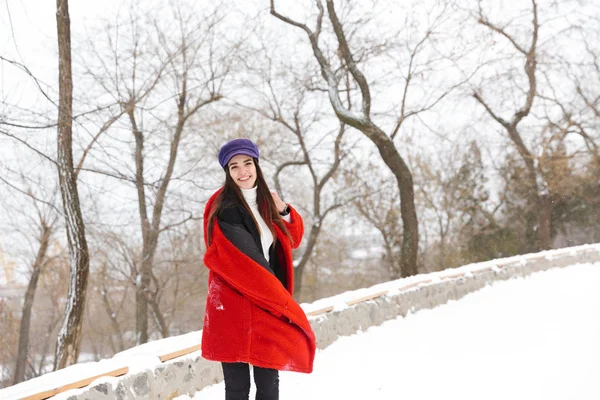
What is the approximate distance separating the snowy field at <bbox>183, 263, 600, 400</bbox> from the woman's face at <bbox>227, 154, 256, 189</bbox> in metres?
1.78

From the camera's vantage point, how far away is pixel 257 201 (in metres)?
2.23

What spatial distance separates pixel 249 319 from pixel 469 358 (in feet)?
9.44

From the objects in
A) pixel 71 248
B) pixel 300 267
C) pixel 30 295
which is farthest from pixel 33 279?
pixel 71 248

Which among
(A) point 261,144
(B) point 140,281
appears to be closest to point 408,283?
(B) point 140,281

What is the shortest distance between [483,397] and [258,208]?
6.91ft

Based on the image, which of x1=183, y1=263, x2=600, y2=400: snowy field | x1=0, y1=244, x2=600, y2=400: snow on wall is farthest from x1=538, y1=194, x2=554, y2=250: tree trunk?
x1=183, y1=263, x2=600, y2=400: snowy field

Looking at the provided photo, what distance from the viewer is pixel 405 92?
37.0 feet

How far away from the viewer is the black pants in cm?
205

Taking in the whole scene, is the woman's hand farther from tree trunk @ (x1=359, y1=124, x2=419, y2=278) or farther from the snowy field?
tree trunk @ (x1=359, y1=124, x2=419, y2=278)

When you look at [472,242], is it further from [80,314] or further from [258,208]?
[258,208]

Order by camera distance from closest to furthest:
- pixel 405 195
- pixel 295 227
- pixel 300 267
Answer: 1. pixel 295 227
2. pixel 405 195
3. pixel 300 267

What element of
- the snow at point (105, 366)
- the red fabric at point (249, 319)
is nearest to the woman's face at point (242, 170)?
the red fabric at point (249, 319)

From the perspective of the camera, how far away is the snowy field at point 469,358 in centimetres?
334

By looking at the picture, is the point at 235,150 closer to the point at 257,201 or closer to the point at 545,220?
the point at 257,201
